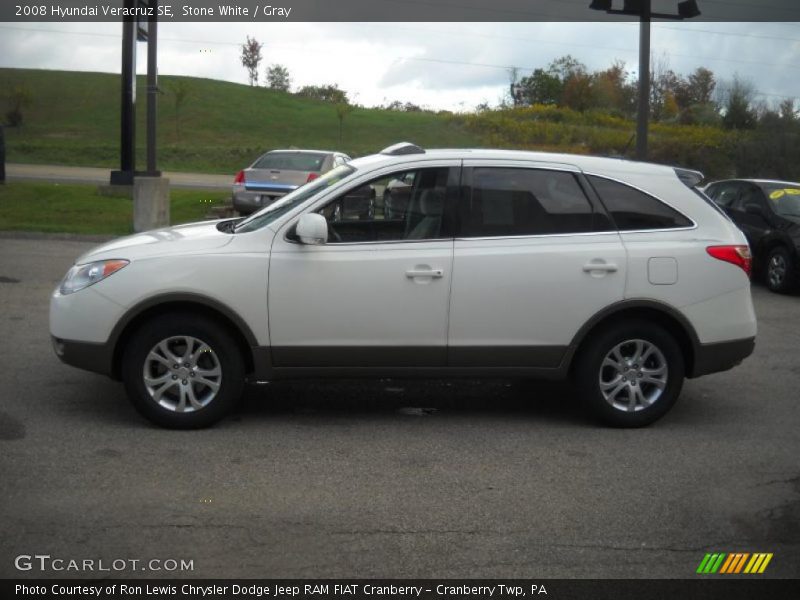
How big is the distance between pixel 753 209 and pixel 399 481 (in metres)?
11.4

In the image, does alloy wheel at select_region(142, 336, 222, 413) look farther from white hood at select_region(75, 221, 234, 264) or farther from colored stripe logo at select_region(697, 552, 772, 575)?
colored stripe logo at select_region(697, 552, 772, 575)

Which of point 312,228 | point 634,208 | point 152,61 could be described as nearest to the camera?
point 312,228

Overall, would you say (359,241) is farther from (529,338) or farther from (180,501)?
(180,501)

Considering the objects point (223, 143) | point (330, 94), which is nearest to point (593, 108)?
point (223, 143)

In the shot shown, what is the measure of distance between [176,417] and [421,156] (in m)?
2.41

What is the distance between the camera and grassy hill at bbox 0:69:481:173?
46844mm

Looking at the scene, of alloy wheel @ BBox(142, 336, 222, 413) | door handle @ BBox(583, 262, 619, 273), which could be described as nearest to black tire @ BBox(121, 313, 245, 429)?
alloy wheel @ BBox(142, 336, 222, 413)

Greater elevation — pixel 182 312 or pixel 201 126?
pixel 201 126

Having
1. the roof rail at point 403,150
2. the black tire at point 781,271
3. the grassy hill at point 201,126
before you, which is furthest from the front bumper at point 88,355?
the grassy hill at point 201,126

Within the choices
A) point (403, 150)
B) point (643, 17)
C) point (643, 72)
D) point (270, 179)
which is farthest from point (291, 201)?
point (643, 72)

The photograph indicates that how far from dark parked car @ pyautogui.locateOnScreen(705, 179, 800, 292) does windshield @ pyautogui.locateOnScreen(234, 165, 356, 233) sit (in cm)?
894

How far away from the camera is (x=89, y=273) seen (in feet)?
21.6

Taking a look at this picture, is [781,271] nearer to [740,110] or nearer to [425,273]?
[425,273]

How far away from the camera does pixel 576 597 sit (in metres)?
4.31
